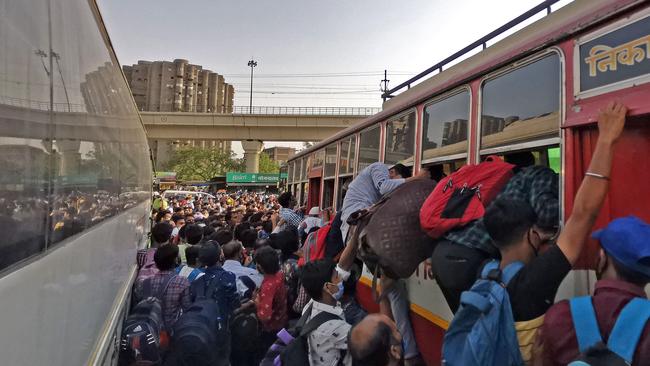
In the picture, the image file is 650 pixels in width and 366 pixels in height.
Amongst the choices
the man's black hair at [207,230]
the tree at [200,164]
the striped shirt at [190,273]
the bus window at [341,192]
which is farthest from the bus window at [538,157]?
the tree at [200,164]

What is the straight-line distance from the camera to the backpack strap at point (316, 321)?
2475 millimetres

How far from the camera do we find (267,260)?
12.4 ft

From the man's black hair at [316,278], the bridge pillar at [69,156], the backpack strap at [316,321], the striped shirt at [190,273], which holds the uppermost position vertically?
the bridge pillar at [69,156]

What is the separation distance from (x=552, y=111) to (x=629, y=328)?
1.43 m

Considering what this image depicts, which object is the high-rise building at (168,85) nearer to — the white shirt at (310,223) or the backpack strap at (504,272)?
the white shirt at (310,223)

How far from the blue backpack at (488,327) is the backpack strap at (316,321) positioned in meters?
0.90

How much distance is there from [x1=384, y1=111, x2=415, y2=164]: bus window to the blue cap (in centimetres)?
264

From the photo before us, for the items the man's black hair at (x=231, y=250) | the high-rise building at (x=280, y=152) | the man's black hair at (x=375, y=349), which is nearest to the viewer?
the man's black hair at (x=375, y=349)

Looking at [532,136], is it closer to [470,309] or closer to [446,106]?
[446,106]

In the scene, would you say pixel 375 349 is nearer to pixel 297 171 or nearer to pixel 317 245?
pixel 317 245

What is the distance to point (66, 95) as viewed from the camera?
6.86ft

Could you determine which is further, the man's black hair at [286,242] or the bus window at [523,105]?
the man's black hair at [286,242]

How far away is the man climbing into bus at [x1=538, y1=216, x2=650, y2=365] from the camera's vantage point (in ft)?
4.71

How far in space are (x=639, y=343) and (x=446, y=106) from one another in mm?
2540
